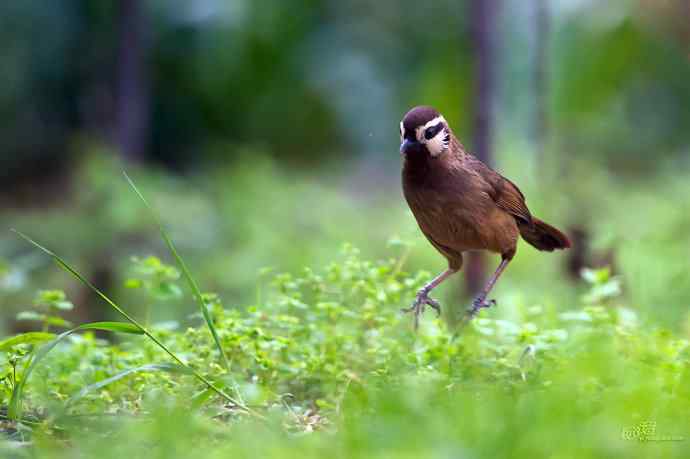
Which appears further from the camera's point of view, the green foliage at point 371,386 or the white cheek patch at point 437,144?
the white cheek patch at point 437,144

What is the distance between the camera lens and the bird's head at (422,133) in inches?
203

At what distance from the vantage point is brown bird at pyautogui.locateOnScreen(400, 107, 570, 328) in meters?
5.23

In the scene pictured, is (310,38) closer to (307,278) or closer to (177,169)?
(177,169)

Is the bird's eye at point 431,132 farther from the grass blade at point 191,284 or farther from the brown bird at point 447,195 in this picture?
the grass blade at point 191,284

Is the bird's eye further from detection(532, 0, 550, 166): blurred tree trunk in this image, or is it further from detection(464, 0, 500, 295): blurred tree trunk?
detection(532, 0, 550, 166): blurred tree trunk

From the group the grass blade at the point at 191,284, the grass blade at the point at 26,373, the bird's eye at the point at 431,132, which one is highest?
the bird's eye at the point at 431,132

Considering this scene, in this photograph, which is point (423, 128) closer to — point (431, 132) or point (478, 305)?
point (431, 132)

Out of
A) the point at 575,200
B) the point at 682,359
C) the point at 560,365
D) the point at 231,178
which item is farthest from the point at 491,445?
the point at 231,178

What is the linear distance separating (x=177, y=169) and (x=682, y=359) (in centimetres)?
1040

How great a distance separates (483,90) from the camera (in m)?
8.89

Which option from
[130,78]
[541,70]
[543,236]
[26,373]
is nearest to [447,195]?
[543,236]

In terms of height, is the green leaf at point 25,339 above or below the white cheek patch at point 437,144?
below

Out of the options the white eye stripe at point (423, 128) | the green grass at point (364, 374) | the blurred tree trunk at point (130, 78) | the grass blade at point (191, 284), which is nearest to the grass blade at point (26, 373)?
the green grass at point (364, 374)

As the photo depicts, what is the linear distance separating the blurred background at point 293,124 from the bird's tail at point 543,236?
11.1ft
